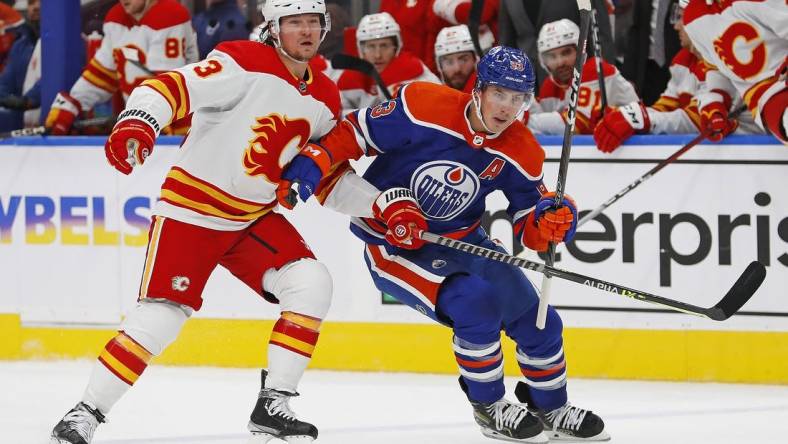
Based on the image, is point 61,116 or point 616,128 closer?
point 616,128

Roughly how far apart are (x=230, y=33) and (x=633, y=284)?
7.49 feet

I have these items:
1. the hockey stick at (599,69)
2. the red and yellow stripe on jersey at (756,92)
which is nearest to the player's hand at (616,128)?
the hockey stick at (599,69)

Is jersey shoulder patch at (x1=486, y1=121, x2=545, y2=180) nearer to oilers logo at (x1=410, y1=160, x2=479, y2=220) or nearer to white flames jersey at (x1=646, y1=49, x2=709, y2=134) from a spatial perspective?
oilers logo at (x1=410, y1=160, x2=479, y2=220)

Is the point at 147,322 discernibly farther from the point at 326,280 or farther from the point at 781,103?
the point at 781,103

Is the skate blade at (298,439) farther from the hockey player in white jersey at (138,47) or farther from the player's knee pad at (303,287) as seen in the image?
the hockey player in white jersey at (138,47)

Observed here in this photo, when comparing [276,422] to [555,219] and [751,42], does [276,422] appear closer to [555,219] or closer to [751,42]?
[555,219]

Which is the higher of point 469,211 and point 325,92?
point 325,92

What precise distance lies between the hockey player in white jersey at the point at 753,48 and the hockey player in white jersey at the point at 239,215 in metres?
1.54

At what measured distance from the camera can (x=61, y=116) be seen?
538 centimetres

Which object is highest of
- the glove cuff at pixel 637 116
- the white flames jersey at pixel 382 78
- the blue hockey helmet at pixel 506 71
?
the blue hockey helmet at pixel 506 71

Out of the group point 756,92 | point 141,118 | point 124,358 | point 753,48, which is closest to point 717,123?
point 756,92

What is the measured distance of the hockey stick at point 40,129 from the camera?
17.3 feet

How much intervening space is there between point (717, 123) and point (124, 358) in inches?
87.1

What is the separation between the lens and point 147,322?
3521 mm
